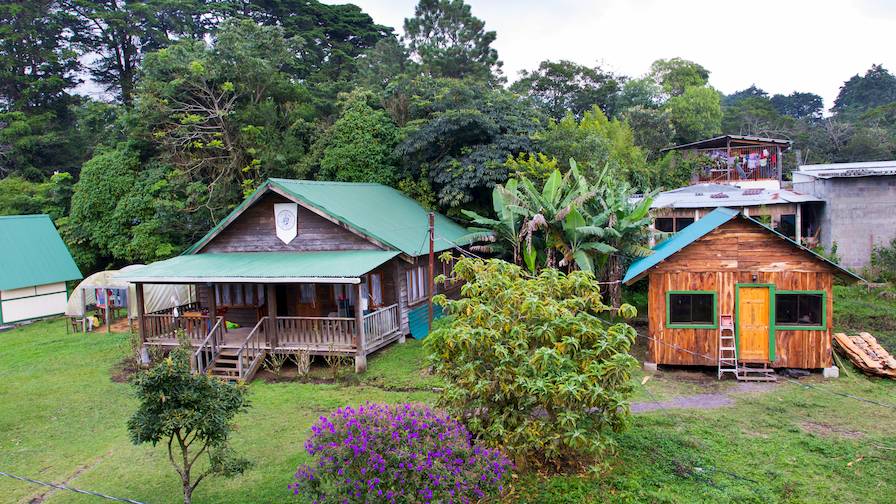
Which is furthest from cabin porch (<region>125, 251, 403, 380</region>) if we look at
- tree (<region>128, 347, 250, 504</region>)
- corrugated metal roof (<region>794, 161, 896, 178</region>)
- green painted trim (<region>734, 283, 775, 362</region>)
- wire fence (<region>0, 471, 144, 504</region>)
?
corrugated metal roof (<region>794, 161, 896, 178</region>)

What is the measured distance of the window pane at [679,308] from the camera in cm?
1336

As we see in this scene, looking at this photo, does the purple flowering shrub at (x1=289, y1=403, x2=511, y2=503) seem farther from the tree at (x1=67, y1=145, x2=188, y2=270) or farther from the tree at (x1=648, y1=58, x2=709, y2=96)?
the tree at (x1=648, y1=58, x2=709, y2=96)

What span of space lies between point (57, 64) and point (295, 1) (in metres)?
16.1

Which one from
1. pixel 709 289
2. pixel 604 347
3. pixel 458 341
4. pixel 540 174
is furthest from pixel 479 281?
pixel 540 174

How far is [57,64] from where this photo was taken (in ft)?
116

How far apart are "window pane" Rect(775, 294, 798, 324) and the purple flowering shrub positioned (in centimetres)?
896

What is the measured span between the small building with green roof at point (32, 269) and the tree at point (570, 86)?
32.0 meters

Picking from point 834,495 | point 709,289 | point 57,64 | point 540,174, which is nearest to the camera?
point 834,495

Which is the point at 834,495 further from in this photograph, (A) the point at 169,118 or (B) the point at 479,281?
(A) the point at 169,118

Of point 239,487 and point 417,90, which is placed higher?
point 417,90

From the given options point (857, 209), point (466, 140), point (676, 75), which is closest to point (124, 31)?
point (466, 140)

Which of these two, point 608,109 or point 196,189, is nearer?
point 196,189

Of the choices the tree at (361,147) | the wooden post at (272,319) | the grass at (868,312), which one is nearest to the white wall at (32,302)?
the tree at (361,147)

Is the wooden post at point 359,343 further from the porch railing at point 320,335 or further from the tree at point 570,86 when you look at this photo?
the tree at point 570,86
